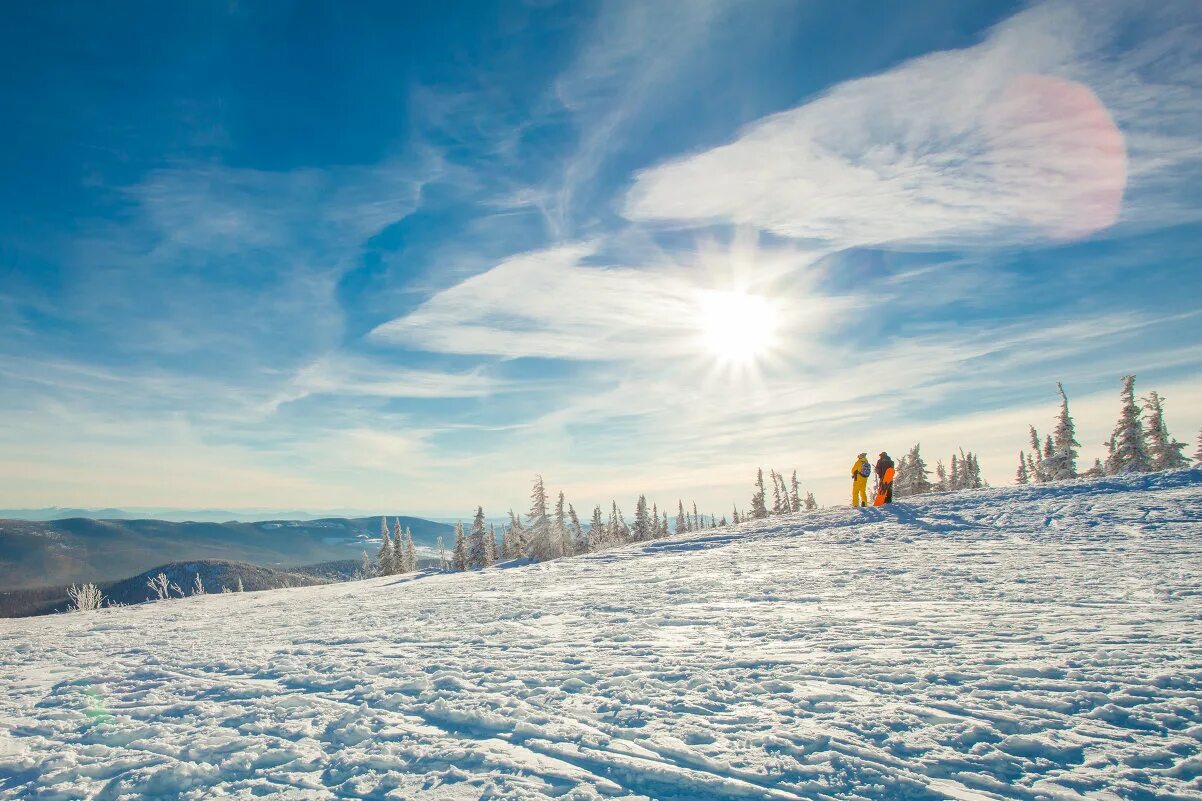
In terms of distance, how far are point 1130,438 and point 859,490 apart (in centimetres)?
2859

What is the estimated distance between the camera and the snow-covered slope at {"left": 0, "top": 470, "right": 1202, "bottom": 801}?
4.58m

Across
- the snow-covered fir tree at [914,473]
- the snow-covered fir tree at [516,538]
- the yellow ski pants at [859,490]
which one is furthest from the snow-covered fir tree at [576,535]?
the yellow ski pants at [859,490]

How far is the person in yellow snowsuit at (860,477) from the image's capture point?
2353 cm

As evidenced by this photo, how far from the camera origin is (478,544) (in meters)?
63.0

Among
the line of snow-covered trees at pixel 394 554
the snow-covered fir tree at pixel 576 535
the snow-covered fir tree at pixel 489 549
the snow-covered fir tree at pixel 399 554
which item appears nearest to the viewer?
the snow-covered fir tree at pixel 489 549

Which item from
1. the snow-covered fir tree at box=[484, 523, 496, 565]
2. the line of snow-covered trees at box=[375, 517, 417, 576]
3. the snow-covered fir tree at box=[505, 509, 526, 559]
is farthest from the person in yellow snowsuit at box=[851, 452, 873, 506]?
the line of snow-covered trees at box=[375, 517, 417, 576]

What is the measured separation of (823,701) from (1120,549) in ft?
38.9

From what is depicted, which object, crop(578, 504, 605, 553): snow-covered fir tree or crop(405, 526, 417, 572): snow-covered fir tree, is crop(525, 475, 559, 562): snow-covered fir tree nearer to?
crop(405, 526, 417, 572): snow-covered fir tree

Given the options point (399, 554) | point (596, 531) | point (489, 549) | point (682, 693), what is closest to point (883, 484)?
point (682, 693)

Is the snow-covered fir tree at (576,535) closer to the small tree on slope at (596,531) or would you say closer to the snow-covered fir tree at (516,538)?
the small tree on slope at (596,531)

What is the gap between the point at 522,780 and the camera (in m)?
4.67

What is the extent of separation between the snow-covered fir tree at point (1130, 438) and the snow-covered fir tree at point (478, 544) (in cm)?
5518

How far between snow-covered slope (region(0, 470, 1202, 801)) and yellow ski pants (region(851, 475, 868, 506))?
34.3 ft

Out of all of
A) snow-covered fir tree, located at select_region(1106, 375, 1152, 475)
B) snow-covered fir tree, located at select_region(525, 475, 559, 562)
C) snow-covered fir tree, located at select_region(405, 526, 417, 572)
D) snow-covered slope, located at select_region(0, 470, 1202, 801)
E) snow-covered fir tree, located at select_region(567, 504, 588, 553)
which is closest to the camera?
snow-covered slope, located at select_region(0, 470, 1202, 801)
